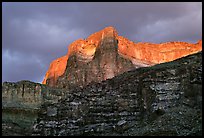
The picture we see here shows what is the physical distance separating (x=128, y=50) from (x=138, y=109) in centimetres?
4381

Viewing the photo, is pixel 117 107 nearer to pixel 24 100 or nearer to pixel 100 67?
pixel 24 100

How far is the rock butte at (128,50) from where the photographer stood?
66.4 meters

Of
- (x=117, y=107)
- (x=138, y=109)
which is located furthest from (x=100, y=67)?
(x=138, y=109)

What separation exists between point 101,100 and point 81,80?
1264 inches

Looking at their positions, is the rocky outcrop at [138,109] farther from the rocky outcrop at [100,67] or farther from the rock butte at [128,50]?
the rock butte at [128,50]

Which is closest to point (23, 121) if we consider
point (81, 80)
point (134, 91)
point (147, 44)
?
point (134, 91)

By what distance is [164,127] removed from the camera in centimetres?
2061

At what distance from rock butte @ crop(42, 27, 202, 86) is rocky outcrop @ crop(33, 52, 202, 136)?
31029 mm

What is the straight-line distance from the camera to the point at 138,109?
26203 mm

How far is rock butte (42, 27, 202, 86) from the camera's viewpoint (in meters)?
66.4

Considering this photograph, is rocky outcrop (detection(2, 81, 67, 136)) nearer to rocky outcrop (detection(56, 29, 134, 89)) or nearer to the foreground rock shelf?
the foreground rock shelf

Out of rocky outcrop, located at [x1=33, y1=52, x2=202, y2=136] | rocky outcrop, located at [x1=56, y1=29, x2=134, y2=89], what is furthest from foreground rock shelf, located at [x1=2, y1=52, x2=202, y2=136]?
rocky outcrop, located at [x1=56, y1=29, x2=134, y2=89]

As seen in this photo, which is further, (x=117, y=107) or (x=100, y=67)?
(x=100, y=67)

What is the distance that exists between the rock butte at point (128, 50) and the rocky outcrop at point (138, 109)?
31029mm
